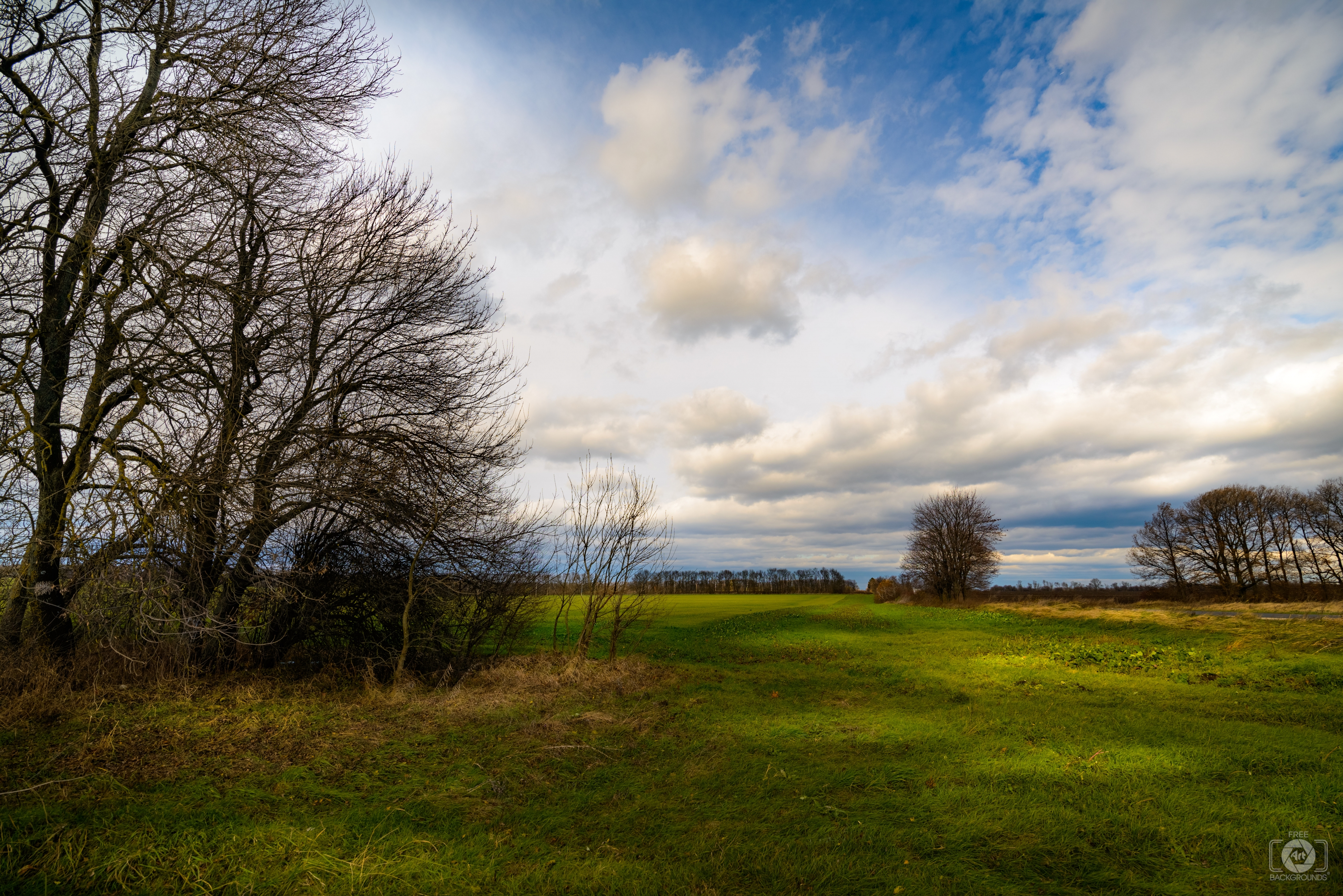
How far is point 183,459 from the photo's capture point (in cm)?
866

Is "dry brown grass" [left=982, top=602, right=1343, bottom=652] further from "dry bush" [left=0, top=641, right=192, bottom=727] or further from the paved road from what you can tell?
"dry bush" [left=0, top=641, right=192, bottom=727]

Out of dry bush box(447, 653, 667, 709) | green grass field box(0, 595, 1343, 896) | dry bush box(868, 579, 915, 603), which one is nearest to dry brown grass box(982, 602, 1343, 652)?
Result: green grass field box(0, 595, 1343, 896)

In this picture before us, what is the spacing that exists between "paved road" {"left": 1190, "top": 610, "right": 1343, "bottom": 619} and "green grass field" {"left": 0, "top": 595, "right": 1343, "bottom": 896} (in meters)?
18.9

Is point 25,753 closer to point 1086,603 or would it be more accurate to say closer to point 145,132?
point 145,132

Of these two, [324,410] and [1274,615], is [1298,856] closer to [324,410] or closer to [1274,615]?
[324,410]

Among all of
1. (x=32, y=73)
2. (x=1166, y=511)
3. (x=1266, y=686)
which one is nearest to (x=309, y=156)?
(x=32, y=73)

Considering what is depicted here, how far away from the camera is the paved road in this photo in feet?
81.1

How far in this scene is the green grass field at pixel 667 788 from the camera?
4410mm

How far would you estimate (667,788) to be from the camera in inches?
255

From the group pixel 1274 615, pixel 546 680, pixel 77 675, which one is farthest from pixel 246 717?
pixel 1274 615

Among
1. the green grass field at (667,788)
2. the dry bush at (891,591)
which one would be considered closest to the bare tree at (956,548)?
the dry bush at (891,591)

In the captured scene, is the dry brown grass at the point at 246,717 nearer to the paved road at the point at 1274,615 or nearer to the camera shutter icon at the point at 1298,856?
the camera shutter icon at the point at 1298,856

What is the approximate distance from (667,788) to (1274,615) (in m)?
38.8

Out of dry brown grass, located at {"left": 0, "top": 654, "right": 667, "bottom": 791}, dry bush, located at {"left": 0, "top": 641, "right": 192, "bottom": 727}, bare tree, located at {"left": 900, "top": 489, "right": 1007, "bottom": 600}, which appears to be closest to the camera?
dry brown grass, located at {"left": 0, "top": 654, "right": 667, "bottom": 791}
